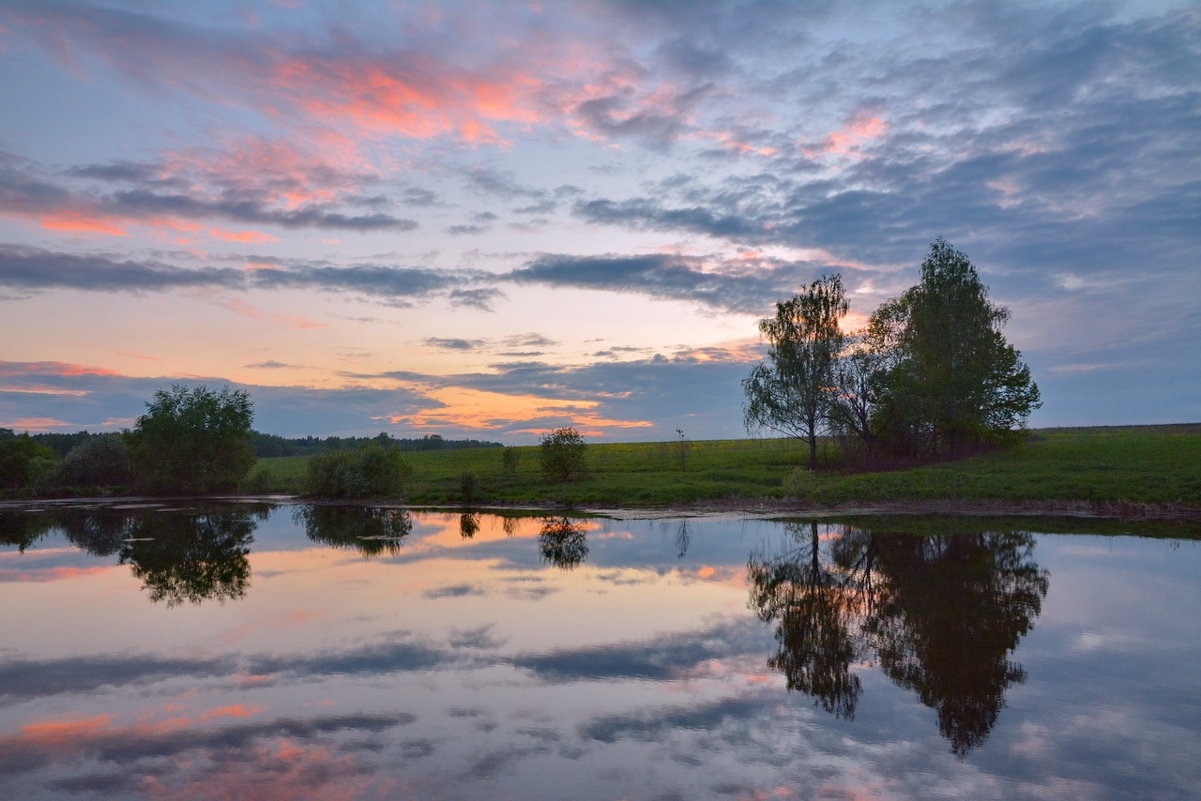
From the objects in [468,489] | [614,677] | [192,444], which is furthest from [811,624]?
[192,444]

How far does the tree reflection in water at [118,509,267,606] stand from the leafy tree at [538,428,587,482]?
1908cm

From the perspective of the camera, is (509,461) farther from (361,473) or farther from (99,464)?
(99,464)

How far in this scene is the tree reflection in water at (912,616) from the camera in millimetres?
10609

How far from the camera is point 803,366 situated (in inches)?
2192

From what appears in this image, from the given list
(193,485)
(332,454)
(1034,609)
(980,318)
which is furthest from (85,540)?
(980,318)

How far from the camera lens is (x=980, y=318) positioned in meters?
53.6

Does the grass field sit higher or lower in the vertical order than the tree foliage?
lower

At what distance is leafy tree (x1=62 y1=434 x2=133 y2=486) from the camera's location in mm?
61625

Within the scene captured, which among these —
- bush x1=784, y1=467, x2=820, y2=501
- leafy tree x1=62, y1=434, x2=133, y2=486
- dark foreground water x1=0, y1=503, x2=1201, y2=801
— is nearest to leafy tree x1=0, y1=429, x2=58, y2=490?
leafy tree x1=62, y1=434, x2=133, y2=486

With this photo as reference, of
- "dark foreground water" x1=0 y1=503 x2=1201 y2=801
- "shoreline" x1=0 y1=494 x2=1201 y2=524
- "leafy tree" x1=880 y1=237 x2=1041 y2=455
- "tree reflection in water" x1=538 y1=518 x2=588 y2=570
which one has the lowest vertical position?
"dark foreground water" x1=0 y1=503 x2=1201 y2=801

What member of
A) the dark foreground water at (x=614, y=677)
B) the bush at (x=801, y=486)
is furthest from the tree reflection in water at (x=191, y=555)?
the bush at (x=801, y=486)

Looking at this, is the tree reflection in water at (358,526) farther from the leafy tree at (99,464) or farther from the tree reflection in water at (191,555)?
the leafy tree at (99,464)

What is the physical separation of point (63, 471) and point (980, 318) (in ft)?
250

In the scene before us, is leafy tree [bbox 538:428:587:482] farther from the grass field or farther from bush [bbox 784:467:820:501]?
bush [bbox 784:467:820:501]
